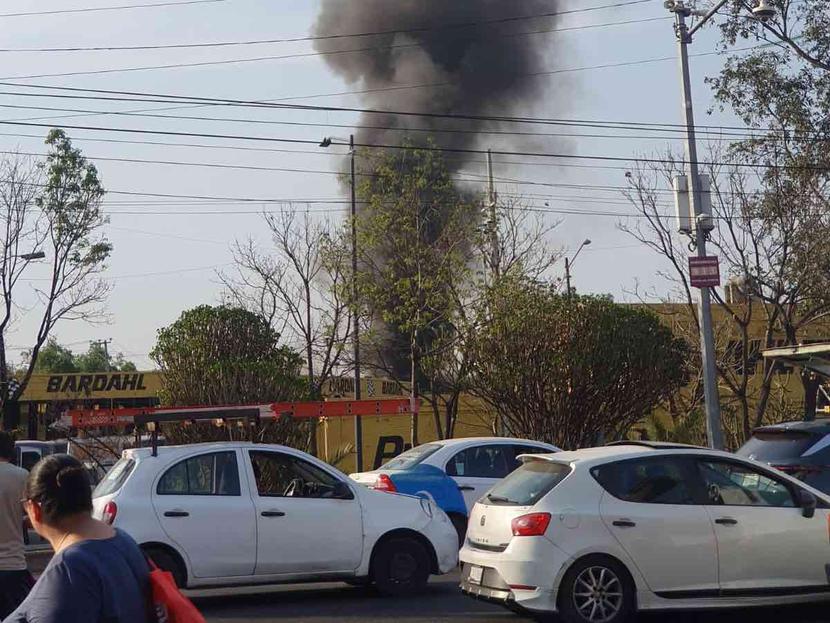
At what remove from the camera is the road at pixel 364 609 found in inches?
382

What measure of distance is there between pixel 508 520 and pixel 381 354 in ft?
67.5

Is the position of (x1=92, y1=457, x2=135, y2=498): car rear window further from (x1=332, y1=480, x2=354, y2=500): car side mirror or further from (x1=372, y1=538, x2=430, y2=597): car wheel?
(x1=372, y1=538, x2=430, y2=597): car wheel

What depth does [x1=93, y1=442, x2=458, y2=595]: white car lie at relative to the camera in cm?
1033

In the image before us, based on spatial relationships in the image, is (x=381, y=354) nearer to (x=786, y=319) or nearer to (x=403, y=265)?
(x=403, y=265)

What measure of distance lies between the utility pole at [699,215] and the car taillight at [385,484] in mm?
6262

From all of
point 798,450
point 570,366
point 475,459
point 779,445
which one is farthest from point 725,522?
point 570,366

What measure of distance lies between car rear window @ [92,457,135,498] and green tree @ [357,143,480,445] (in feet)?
47.0

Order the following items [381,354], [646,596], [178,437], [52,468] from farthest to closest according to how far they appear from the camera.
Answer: [381,354], [178,437], [646,596], [52,468]

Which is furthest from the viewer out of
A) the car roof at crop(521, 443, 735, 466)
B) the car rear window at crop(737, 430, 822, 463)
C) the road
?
the car rear window at crop(737, 430, 822, 463)

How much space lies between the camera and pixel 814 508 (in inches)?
362

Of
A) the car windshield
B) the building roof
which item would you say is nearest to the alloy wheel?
the car windshield

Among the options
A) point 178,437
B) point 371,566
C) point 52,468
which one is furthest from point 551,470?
point 178,437

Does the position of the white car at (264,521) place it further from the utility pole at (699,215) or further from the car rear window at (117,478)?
the utility pole at (699,215)

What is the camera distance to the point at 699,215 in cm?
1820
